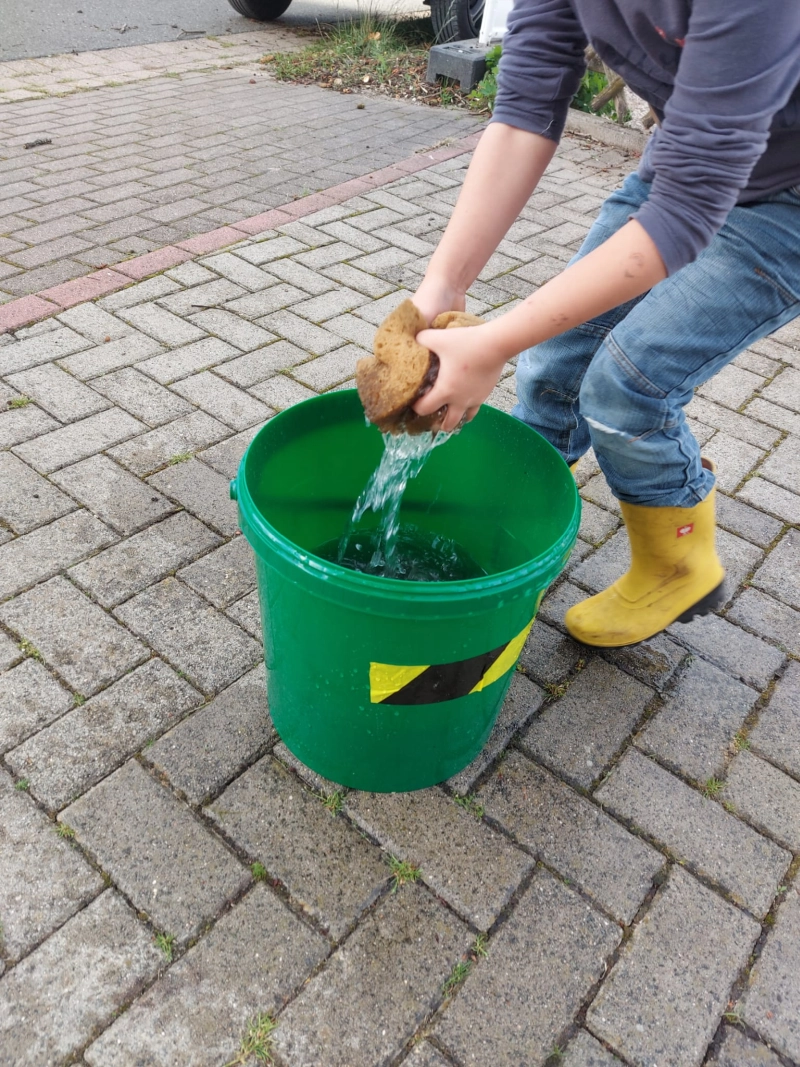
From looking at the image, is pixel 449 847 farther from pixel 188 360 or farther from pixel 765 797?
pixel 188 360

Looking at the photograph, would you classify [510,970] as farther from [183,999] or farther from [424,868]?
[183,999]

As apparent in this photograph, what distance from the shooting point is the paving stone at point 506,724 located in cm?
179

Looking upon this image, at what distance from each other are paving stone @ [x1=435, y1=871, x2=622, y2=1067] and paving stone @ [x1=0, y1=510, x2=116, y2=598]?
4.76 feet

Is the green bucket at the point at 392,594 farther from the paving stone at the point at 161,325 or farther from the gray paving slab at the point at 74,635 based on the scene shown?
the paving stone at the point at 161,325

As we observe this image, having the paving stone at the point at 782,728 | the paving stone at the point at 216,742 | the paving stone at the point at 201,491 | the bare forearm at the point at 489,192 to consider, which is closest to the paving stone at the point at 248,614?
the paving stone at the point at 216,742

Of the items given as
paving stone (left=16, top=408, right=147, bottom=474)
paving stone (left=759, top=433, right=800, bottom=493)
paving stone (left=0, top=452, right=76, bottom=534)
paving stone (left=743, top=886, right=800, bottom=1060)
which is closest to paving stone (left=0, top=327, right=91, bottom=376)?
paving stone (left=16, top=408, right=147, bottom=474)

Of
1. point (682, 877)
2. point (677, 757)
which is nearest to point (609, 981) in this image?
point (682, 877)

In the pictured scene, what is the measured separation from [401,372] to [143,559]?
1203 millimetres

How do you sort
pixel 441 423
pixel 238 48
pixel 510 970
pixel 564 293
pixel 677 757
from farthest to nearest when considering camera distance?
pixel 238 48
pixel 677 757
pixel 510 970
pixel 441 423
pixel 564 293

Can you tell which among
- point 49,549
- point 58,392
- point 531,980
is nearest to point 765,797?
A: point 531,980

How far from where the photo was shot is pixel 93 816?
1644mm

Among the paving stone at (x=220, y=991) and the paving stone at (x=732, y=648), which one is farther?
the paving stone at (x=732, y=648)

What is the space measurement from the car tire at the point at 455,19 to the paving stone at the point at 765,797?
7.02 m

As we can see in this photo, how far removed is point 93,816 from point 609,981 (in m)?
1.05
